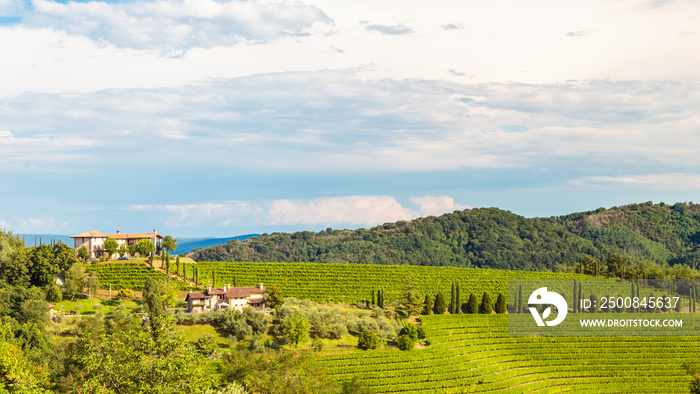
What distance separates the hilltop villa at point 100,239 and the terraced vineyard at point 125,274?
9.54 meters

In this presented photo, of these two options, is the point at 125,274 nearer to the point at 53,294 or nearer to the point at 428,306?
the point at 53,294

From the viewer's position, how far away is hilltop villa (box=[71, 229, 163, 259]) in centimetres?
Result: 8344

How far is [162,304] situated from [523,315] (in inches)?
1492

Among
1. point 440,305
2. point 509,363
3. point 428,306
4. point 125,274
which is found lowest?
point 509,363

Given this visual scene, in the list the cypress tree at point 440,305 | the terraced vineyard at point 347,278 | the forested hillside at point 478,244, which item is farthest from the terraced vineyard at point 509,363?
the forested hillside at point 478,244

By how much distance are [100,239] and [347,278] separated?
34.7 metres

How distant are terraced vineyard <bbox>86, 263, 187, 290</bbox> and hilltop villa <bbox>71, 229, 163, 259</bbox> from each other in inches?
376

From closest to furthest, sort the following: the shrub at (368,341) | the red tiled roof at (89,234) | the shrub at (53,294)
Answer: the shrub at (368,341) < the shrub at (53,294) < the red tiled roof at (89,234)

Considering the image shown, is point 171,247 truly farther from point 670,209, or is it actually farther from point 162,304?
point 670,209

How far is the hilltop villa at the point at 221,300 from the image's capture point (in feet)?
Result: 192

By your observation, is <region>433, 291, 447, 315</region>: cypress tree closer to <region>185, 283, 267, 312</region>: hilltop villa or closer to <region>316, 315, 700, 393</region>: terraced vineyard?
<region>316, 315, 700, 393</region>: terraced vineyard

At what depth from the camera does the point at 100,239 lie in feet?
279

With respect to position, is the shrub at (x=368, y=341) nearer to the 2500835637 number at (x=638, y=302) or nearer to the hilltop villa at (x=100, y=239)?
the 2500835637 number at (x=638, y=302)

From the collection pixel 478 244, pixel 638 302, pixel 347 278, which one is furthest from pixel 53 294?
pixel 478 244
